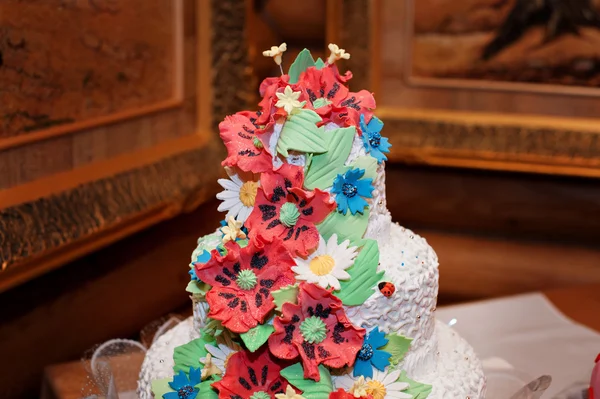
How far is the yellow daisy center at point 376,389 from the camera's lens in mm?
928

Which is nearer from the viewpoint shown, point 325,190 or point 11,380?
point 325,190

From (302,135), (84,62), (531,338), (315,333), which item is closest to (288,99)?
(302,135)

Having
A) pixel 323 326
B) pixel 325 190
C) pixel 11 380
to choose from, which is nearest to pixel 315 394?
pixel 323 326

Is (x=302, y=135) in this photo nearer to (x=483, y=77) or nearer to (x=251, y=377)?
(x=251, y=377)

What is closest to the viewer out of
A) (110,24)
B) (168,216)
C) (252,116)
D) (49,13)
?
(252,116)

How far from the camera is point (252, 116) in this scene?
40.7 inches

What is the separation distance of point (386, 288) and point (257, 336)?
0.17 meters

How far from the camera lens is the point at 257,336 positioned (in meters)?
0.90

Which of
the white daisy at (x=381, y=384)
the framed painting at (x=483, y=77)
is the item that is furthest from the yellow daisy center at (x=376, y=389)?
the framed painting at (x=483, y=77)

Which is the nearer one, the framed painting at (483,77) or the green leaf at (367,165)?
the green leaf at (367,165)

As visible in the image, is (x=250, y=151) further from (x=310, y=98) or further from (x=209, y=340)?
(x=209, y=340)

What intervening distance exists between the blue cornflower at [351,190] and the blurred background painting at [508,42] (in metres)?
1.15

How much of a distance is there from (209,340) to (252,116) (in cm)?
31

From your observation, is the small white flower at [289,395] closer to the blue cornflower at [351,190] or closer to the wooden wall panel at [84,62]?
the blue cornflower at [351,190]
